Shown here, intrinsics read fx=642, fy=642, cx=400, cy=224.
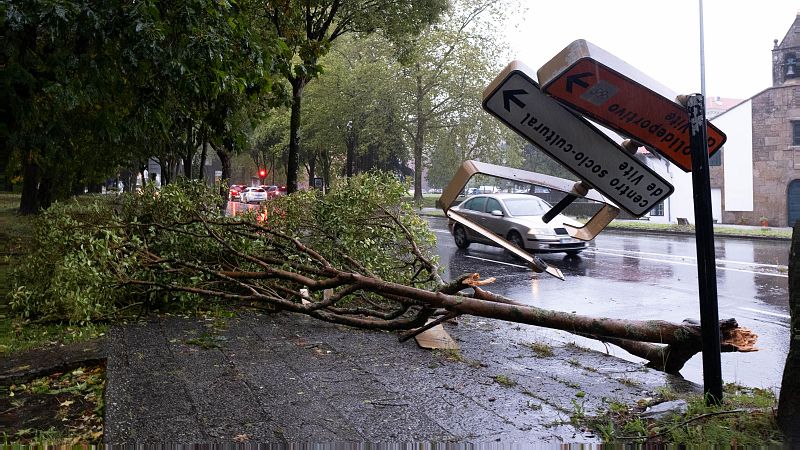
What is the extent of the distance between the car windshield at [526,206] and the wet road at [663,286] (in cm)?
117

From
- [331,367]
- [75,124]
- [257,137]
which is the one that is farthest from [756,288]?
[257,137]

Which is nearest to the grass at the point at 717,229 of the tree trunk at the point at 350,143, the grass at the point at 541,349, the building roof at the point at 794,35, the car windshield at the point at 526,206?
the car windshield at the point at 526,206

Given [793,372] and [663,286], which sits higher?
[793,372]

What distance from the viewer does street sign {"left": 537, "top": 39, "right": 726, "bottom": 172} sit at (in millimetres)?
2730

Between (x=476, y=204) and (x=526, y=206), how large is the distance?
171cm

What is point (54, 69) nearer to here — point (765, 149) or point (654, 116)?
point (654, 116)

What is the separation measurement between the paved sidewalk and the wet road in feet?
5.23

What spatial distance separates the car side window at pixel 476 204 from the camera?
17.4 meters

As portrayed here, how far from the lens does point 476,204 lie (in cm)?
1759

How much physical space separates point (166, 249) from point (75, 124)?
2.65 m

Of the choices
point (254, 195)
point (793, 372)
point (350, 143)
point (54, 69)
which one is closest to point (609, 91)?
point (793, 372)

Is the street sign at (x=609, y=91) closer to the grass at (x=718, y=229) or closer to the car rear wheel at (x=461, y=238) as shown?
the car rear wheel at (x=461, y=238)

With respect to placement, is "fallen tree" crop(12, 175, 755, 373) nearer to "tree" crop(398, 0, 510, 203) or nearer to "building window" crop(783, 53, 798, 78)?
"building window" crop(783, 53, 798, 78)

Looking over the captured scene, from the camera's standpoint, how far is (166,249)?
7484mm
